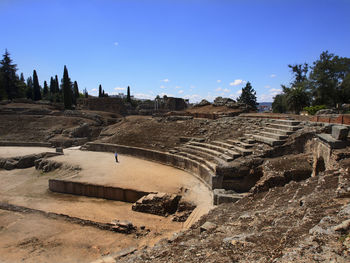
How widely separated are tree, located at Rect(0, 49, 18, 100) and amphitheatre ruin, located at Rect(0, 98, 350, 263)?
30448mm

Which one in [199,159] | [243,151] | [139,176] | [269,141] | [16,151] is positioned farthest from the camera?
[16,151]

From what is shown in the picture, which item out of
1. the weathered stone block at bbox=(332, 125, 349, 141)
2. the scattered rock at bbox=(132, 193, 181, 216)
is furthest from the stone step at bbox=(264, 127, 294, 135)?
the scattered rock at bbox=(132, 193, 181, 216)

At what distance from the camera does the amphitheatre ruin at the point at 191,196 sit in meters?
4.28

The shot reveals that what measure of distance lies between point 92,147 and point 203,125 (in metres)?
10.9

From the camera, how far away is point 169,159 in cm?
1680

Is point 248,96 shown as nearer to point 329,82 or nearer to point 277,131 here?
point 329,82

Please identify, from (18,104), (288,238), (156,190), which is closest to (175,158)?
(156,190)

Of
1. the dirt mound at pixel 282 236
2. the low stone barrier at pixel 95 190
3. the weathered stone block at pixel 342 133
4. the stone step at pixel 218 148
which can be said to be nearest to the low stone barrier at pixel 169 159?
the stone step at pixel 218 148

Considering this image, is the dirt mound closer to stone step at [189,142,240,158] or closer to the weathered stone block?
the weathered stone block

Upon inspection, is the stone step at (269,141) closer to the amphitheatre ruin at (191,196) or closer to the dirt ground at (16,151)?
the amphitheatre ruin at (191,196)

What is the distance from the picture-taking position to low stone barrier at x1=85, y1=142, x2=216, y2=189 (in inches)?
479

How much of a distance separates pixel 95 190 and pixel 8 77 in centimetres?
4278

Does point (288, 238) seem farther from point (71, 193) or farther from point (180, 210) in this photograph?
point (71, 193)

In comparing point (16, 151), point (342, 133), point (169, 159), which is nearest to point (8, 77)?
point (16, 151)
